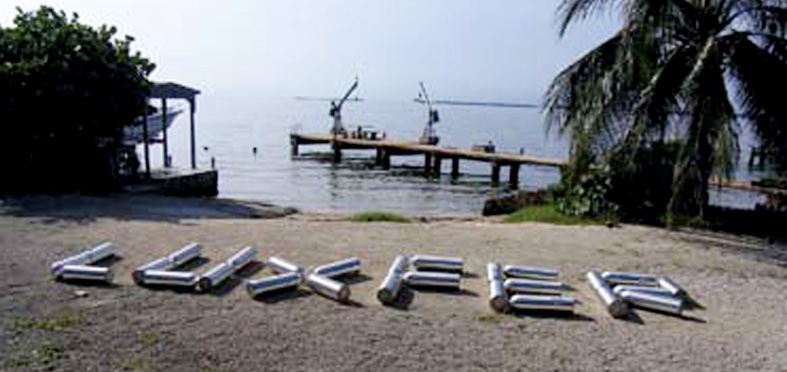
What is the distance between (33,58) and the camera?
1405 cm

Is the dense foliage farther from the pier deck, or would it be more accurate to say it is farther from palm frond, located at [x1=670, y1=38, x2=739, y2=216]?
the pier deck

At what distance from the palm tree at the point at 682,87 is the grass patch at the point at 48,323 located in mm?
9187

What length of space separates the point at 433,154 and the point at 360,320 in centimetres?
3407

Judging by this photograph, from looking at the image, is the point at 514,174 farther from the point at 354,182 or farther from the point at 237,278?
the point at 237,278

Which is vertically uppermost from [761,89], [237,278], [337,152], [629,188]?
[761,89]

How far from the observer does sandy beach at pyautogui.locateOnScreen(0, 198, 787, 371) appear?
5203mm

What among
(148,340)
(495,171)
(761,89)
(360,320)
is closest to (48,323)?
(148,340)

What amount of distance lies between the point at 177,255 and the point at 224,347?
3001 mm

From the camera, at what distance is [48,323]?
18.8ft

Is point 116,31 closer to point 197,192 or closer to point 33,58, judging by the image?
point 33,58

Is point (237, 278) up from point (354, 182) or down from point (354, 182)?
up

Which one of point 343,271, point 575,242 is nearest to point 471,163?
point 575,242

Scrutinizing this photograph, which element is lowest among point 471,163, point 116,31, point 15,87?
point 471,163

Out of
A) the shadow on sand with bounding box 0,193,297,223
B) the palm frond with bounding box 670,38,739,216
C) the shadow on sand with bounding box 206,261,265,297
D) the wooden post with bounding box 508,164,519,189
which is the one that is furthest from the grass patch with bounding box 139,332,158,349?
the wooden post with bounding box 508,164,519,189
